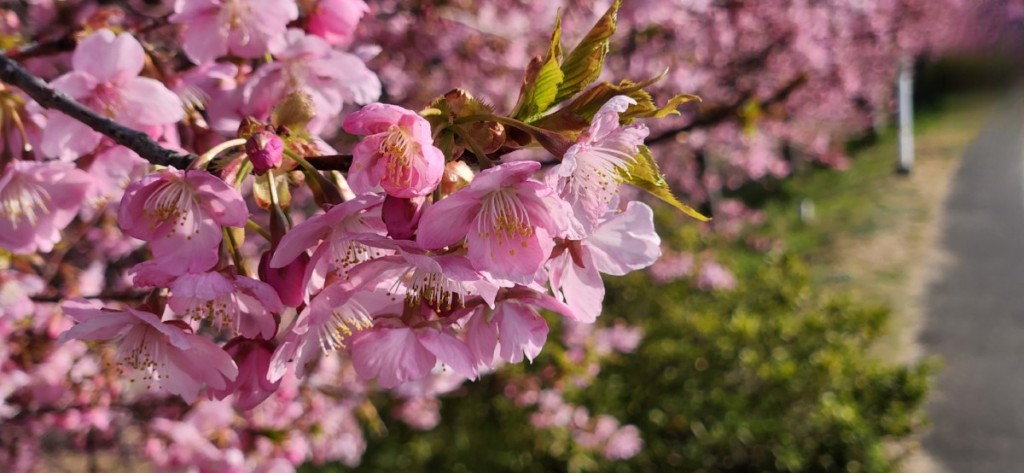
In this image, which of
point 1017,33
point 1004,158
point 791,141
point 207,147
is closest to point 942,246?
point 791,141

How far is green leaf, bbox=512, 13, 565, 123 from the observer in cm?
80

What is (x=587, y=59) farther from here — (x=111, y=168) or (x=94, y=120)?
(x=111, y=168)

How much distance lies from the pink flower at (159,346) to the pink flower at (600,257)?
38 cm

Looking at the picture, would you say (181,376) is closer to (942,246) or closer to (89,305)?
(89,305)

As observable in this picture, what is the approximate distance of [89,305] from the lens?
0.93 m

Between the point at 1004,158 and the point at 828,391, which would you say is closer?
the point at 828,391

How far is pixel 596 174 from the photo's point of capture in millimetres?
840

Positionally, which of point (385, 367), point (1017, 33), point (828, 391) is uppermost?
point (385, 367)

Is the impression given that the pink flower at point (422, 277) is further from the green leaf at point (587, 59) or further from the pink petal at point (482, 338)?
the green leaf at point (587, 59)

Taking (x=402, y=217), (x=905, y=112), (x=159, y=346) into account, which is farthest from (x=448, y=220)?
(x=905, y=112)

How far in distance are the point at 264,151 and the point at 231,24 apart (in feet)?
1.99

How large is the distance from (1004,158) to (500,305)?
14687 millimetres

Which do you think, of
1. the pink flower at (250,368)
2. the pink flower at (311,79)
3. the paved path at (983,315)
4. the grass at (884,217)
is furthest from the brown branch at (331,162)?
the grass at (884,217)

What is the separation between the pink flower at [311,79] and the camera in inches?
51.1
